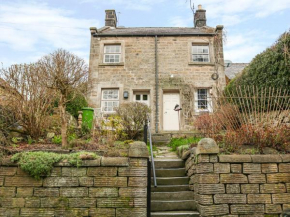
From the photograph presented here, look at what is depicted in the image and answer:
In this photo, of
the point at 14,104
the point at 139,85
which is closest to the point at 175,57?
the point at 139,85

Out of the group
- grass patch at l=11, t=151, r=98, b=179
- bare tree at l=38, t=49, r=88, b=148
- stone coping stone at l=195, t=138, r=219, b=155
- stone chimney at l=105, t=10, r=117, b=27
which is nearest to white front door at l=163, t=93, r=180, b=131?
bare tree at l=38, t=49, r=88, b=148

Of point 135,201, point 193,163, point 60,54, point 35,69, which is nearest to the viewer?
point 135,201

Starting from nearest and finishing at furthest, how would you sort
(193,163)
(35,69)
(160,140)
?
1. (193,163)
2. (35,69)
3. (160,140)

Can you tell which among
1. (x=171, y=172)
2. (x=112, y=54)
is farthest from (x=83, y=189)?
(x=112, y=54)

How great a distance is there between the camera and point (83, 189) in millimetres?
4734

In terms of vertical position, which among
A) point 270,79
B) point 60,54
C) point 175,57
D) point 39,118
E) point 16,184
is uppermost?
point 175,57

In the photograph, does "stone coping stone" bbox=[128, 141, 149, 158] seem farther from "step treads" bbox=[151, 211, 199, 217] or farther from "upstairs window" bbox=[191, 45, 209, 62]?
"upstairs window" bbox=[191, 45, 209, 62]

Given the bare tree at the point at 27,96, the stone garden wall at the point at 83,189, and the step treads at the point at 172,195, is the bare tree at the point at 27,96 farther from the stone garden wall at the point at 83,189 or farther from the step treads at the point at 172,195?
the step treads at the point at 172,195

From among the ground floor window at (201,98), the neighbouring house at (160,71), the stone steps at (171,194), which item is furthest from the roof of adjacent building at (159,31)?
the stone steps at (171,194)

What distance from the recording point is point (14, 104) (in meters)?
6.35

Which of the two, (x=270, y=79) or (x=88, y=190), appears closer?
(x=88, y=190)

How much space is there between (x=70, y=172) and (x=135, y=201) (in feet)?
4.51

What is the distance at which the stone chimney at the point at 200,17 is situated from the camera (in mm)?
14562

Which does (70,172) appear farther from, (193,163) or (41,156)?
(193,163)
